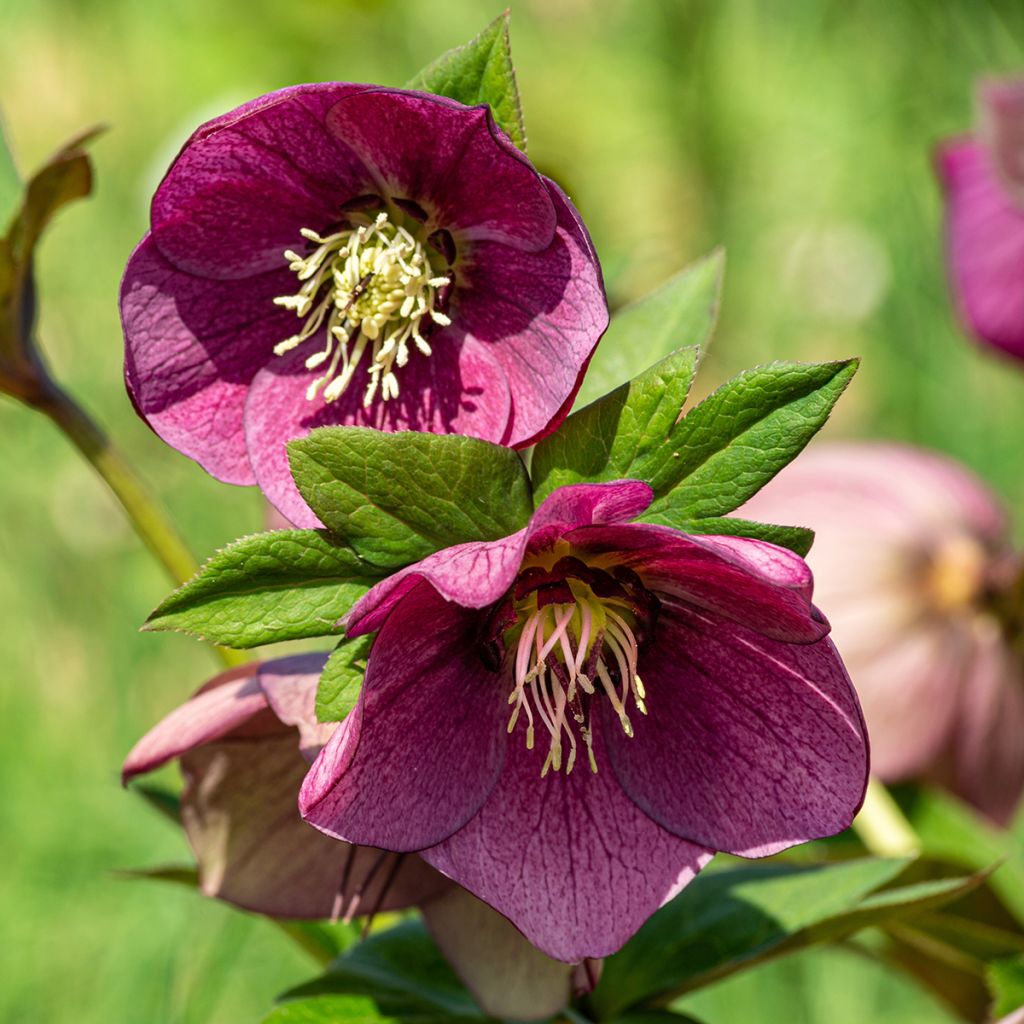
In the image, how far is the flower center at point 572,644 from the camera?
445mm

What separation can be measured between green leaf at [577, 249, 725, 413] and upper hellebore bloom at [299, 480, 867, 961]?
0.10 metres

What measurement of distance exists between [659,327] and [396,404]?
116mm

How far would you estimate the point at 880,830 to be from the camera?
30.1 inches

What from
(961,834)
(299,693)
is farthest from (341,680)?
(961,834)

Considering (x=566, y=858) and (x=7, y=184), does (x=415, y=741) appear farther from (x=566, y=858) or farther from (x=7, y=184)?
(x=7, y=184)

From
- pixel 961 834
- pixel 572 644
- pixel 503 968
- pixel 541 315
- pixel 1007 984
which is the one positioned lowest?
pixel 961 834

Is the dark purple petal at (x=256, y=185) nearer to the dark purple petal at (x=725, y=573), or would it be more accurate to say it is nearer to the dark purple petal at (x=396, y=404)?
the dark purple petal at (x=396, y=404)

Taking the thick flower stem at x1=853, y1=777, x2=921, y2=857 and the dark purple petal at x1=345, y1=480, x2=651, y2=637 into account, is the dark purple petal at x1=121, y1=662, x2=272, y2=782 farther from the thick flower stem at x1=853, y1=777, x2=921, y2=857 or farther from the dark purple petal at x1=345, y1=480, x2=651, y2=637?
the thick flower stem at x1=853, y1=777, x2=921, y2=857

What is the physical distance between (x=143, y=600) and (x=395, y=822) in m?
1.71

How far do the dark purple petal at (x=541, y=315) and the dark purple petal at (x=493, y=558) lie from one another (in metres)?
0.05

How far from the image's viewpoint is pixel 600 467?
0.44 meters

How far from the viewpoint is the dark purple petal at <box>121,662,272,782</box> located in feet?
1.55

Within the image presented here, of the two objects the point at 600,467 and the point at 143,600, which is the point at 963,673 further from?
the point at 143,600

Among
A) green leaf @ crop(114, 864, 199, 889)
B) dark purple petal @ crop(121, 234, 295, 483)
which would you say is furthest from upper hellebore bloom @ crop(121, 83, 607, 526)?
green leaf @ crop(114, 864, 199, 889)
